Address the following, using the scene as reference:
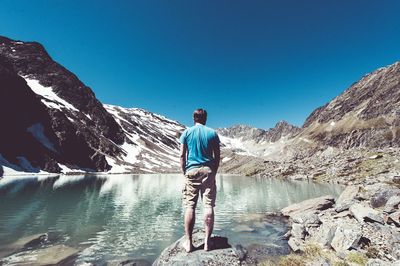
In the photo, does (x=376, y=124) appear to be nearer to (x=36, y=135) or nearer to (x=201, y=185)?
(x=36, y=135)

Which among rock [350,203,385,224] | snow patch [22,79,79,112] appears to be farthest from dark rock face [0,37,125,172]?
rock [350,203,385,224]

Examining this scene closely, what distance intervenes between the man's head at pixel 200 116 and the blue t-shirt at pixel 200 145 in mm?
474

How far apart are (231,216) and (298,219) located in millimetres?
7751

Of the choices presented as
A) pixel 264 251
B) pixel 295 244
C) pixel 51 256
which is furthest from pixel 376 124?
pixel 51 256

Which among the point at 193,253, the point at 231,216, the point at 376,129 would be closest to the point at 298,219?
the point at 231,216

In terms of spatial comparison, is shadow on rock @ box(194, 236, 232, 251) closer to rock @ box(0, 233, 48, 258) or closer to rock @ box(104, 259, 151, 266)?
rock @ box(104, 259, 151, 266)

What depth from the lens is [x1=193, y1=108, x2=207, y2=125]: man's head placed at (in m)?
10.5

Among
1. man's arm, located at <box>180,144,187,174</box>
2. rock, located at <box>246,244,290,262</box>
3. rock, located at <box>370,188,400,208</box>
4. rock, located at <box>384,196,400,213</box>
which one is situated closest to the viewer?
man's arm, located at <box>180,144,187,174</box>

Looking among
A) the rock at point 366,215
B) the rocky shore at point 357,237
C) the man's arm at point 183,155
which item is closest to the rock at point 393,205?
the rocky shore at point 357,237

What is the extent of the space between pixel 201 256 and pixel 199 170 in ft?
9.32

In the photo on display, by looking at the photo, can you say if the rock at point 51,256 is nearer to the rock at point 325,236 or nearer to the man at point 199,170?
the man at point 199,170

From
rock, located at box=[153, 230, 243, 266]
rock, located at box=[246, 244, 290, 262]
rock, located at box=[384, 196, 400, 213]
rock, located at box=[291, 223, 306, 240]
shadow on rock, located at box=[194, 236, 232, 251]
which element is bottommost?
rock, located at box=[246, 244, 290, 262]

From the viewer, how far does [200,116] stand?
34.4ft

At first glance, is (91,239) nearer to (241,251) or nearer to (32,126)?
(241,251)
